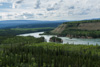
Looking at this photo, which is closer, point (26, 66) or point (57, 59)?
point (26, 66)

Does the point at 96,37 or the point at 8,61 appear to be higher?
the point at 8,61

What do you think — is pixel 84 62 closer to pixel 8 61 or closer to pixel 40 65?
pixel 40 65

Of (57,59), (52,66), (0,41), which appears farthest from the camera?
(0,41)

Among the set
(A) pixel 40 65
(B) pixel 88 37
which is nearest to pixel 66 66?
(A) pixel 40 65

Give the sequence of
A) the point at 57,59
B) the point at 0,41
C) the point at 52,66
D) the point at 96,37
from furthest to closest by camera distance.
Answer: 1. the point at 96,37
2. the point at 0,41
3. the point at 57,59
4. the point at 52,66

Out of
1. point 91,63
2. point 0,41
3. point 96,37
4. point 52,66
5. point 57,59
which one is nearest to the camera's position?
point 52,66

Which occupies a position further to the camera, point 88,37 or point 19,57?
point 88,37

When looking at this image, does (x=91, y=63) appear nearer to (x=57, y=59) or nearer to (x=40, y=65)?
(x=57, y=59)

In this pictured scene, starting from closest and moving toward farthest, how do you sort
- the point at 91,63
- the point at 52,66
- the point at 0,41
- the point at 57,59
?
the point at 52,66 → the point at 91,63 → the point at 57,59 → the point at 0,41

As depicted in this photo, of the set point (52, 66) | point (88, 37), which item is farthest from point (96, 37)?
point (52, 66)
